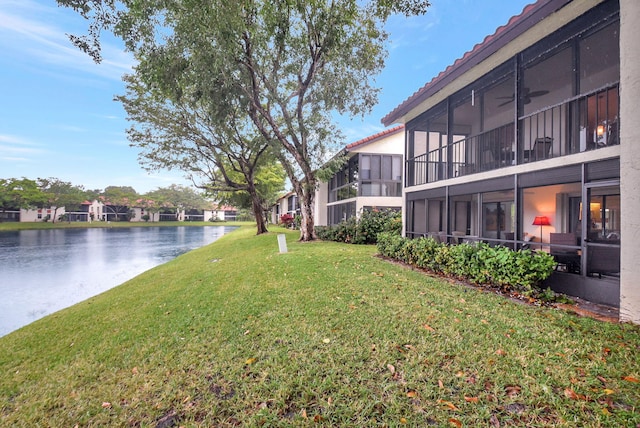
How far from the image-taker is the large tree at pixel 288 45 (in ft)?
24.8

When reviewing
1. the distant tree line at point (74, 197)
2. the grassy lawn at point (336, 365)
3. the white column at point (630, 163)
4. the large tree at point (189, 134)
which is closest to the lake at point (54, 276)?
the grassy lawn at point (336, 365)

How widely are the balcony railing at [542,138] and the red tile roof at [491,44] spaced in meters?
1.46

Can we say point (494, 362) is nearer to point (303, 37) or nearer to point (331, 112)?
point (303, 37)

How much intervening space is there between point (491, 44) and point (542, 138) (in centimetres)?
294

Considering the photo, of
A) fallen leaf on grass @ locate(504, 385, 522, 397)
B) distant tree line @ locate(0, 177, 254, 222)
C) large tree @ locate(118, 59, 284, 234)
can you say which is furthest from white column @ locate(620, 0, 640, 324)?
distant tree line @ locate(0, 177, 254, 222)

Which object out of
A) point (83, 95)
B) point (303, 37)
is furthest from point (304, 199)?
point (83, 95)

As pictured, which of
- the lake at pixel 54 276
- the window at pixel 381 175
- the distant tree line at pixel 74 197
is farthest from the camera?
the distant tree line at pixel 74 197

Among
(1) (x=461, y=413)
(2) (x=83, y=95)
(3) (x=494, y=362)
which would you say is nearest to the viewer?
(1) (x=461, y=413)

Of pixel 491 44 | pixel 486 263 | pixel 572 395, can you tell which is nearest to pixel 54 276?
pixel 486 263

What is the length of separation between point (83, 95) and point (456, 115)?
103 ft

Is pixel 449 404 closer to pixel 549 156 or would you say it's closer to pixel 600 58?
pixel 549 156

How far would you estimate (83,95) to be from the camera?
26609mm

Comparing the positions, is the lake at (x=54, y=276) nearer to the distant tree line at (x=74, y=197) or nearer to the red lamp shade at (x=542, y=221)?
the distant tree line at (x=74, y=197)

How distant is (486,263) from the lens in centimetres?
535
